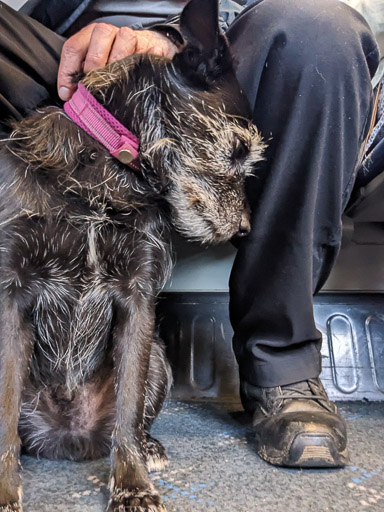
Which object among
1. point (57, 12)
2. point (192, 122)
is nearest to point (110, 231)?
point (192, 122)

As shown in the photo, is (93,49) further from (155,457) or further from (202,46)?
(155,457)

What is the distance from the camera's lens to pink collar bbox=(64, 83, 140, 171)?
1.12 metres

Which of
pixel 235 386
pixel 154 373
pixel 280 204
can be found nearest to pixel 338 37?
pixel 280 204

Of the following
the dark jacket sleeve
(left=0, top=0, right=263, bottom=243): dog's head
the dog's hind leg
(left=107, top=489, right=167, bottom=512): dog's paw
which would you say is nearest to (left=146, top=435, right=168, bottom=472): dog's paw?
the dog's hind leg

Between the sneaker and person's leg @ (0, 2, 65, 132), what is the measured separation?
92 cm

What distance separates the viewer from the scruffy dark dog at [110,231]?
1061mm

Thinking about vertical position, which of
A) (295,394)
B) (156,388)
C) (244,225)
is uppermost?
(244,225)

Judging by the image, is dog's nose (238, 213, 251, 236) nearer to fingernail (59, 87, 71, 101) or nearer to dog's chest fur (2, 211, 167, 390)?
dog's chest fur (2, 211, 167, 390)

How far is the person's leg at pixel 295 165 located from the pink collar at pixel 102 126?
0.35 m

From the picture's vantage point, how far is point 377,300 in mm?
1816

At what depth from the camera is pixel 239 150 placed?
4.10ft

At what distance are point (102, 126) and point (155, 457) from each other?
74cm

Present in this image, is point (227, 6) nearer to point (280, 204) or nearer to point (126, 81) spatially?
point (126, 81)

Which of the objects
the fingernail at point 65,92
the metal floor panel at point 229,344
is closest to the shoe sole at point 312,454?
the metal floor panel at point 229,344
